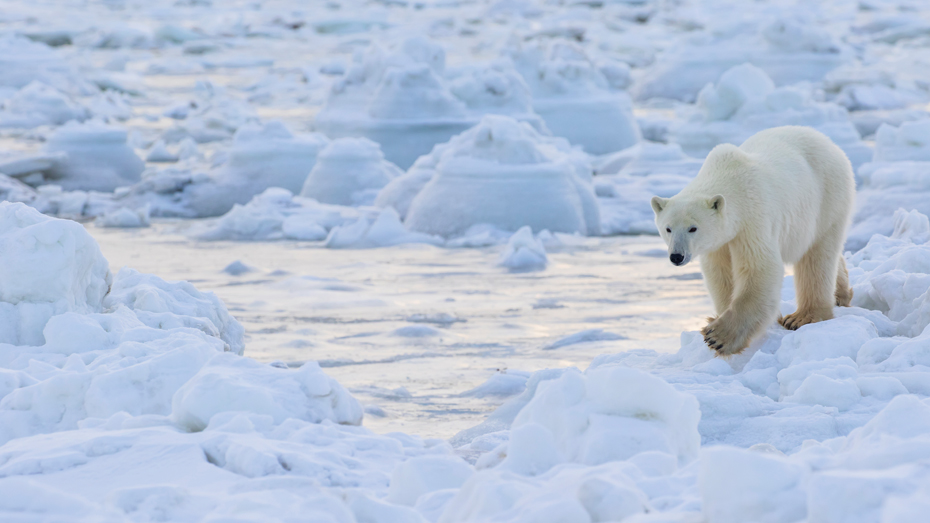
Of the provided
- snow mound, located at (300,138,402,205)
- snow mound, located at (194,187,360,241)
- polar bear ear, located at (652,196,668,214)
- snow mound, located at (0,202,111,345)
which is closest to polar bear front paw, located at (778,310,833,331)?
polar bear ear, located at (652,196,668,214)

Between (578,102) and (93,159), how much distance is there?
7.14 m

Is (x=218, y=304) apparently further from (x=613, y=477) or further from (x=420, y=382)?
(x=613, y=477)

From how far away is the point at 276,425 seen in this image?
131 inches

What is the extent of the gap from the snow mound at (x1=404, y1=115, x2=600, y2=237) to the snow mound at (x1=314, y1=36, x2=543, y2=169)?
3615 mm

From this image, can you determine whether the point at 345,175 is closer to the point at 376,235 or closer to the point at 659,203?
the point at 376,235

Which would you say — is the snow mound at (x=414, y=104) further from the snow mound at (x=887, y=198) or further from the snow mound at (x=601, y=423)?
the snow mound at (x=601, y=423)

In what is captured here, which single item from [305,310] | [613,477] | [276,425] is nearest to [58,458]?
[276,425]

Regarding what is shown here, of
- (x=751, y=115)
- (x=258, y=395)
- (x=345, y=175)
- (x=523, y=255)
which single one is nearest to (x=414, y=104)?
(x=345, y=175)

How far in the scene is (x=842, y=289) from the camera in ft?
16.0

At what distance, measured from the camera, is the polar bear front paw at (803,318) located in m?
4.46

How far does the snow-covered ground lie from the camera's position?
100 inches

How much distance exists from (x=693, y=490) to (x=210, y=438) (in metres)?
1.37

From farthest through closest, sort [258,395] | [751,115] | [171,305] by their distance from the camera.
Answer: [751,115] < [171,305] < [258,395]

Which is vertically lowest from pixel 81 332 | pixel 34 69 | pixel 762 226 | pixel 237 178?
pixel 34 69
